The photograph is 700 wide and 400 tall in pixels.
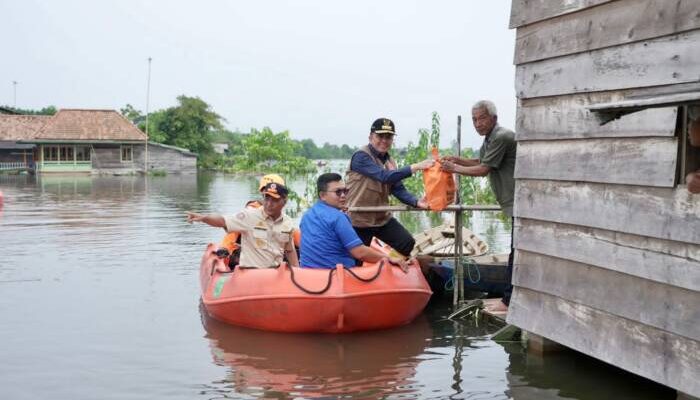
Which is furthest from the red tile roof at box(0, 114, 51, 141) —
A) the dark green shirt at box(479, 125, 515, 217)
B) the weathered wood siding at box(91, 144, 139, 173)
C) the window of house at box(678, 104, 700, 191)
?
the window of house at box(678, 104, 700, 191)

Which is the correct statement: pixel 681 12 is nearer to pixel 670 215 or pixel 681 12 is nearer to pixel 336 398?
pixel 670 215

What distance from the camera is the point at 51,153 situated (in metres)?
47.8

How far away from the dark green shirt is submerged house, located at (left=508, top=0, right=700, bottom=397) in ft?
3.55

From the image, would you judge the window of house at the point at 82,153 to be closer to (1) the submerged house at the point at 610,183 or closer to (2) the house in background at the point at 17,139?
(2) the house in background at the point at 17,139

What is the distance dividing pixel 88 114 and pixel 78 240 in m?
35.6

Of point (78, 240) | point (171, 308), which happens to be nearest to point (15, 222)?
point (78, 240)

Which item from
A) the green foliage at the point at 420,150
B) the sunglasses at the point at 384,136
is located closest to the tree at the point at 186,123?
the green foliage at the point at 420,150

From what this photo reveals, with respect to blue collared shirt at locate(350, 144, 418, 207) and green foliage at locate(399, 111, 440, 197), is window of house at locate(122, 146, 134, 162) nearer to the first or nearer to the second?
green foliage at locate(399, 111, 440, 197)

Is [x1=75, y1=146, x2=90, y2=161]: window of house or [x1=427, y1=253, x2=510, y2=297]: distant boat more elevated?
[x1=75, y1=146, x2=90, y2=161]: window of house

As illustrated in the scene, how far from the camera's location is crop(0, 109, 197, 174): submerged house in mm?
47094

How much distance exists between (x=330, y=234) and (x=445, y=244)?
9.61ft

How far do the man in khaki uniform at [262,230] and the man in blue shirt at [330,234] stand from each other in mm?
514

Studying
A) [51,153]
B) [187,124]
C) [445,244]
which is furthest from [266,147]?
[445,244]

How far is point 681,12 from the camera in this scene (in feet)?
16.2
